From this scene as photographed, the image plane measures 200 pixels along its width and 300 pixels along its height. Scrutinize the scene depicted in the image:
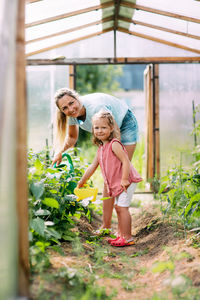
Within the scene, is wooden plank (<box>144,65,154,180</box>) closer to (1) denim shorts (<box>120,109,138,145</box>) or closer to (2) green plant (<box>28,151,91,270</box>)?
(1) denim shorts (<box>120,109,138,145</box>)

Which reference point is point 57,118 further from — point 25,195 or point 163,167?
point 163,167

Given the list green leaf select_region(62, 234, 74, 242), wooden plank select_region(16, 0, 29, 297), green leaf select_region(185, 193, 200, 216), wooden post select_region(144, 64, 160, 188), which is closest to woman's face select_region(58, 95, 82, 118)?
green leaf select_region(62, 234, 74, 242)

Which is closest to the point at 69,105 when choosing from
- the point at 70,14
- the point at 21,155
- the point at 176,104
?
the point at 21,155

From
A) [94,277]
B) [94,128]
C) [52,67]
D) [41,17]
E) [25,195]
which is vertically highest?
[41,17]

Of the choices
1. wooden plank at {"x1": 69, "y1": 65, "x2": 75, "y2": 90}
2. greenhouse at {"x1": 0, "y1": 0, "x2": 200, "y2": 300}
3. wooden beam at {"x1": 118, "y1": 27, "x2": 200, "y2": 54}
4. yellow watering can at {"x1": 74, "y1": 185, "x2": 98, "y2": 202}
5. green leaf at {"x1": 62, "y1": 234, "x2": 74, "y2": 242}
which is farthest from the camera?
wooden plank at {"x1": 69, "y1": 65, "x2": 75, "y2": 90}

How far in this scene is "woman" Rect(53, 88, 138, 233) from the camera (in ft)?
9.75

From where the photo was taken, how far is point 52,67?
5.78 m

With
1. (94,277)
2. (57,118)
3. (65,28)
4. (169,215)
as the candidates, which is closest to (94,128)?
(57,118)

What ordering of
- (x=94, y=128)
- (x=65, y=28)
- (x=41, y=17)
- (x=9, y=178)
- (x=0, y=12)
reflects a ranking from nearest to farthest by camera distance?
1. (x=9, y=178)
2. (x=0, y=12)
3. (x=94, y=128)
4. (x=41, y=17)
5. (x=65, y=28)

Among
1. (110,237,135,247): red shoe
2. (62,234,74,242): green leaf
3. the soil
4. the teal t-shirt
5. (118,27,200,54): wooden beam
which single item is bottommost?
(110,237,135,247): red shoe

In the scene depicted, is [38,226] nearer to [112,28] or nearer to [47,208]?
[47,208]

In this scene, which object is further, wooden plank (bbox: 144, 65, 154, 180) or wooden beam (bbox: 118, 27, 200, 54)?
wooden plank (bbox: 144, 65, 154, 180)

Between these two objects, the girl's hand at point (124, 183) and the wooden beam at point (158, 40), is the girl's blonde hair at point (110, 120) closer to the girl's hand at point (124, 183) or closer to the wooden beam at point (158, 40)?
the girl's hand at point (124, 183)

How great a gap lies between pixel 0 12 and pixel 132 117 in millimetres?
2043
